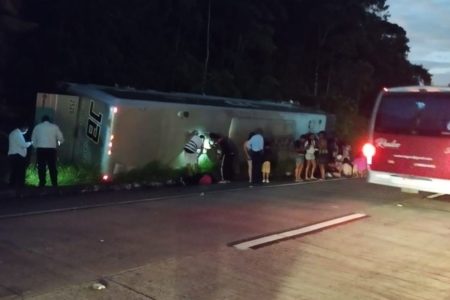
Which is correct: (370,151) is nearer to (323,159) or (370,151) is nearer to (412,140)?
(412,140)

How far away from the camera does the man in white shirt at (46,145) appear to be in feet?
44.5

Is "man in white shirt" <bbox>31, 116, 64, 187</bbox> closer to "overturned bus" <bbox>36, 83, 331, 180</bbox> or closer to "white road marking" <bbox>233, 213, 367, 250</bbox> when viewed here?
"overturned bus" <bbox>36, 83, 331, 180</bbox>

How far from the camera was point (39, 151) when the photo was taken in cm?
1357

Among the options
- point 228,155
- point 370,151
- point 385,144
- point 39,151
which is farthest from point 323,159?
point 39,151

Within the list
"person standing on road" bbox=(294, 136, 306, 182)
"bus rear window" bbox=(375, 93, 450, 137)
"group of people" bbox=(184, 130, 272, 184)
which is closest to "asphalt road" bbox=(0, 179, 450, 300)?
"bus rear window" bbox=(375, 93, 450, 137)

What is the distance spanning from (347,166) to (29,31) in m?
11.6

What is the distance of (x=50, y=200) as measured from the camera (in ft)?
37.5

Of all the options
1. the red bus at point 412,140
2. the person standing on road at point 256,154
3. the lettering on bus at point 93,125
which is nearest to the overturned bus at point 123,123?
the lettering on bus at point 93,125

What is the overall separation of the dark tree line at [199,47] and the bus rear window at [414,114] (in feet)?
36.4

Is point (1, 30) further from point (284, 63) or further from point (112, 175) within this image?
point (284, 63)

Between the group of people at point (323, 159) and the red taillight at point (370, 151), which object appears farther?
the group of people at point (323, 159)

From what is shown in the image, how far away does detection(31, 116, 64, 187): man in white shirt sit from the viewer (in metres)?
13.6

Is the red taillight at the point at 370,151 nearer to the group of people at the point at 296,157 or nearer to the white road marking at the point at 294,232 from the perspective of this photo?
the white road marking at the point at 294,232

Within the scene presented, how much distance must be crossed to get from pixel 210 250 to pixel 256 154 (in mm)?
9030
